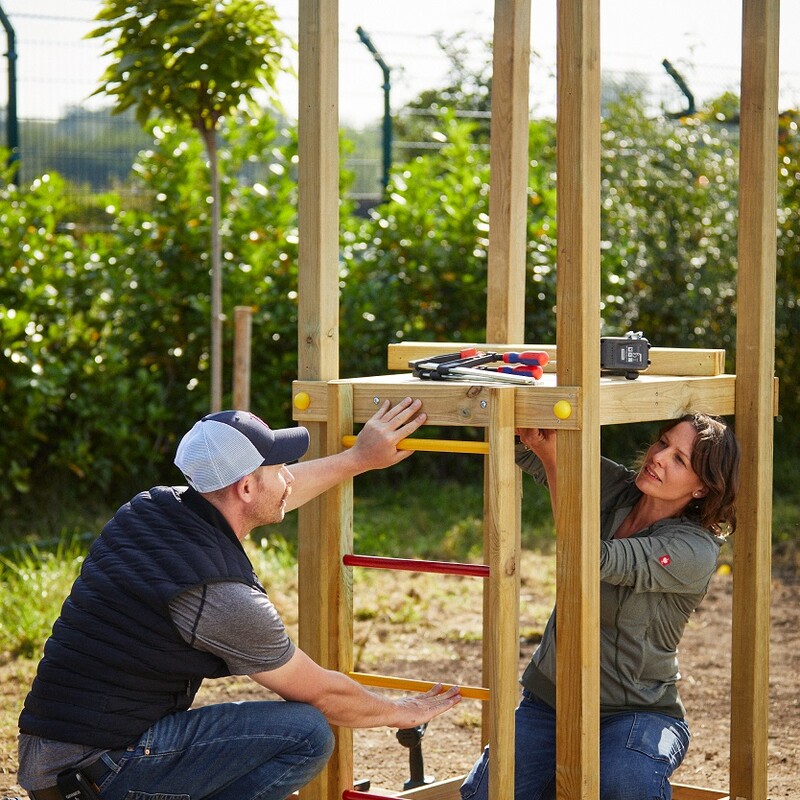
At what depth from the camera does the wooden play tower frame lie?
281 centimetres

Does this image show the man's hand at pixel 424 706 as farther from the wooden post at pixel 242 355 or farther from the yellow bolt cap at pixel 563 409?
the wooden post at pixel 242 355

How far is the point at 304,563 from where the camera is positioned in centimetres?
320

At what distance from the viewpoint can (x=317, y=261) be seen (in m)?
3.16

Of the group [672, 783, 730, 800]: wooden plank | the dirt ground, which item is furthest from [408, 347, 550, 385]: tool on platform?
the dirt ground

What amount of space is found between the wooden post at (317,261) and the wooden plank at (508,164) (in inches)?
30.1

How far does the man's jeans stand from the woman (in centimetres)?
55

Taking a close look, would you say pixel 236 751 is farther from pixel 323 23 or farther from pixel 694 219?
pixel 694 219

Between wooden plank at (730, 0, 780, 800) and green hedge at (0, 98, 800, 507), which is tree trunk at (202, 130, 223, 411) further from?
wooden plank at (730, 0, 780, 800)

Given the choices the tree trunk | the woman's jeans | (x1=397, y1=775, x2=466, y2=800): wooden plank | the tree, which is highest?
the tree

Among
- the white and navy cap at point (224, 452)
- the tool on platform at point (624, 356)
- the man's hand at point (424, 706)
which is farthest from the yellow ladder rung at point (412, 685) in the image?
the tool on platform at point (624, 356)

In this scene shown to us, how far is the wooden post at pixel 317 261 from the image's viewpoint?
3113 mm

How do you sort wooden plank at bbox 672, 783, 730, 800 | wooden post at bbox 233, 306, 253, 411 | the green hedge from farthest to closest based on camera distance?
the green hedge, wooden post at bbox 233, 306, 253, 411, wooden plank at bbox 672, 783, 730, 800

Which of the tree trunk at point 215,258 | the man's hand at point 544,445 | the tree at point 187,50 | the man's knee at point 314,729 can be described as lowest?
the man's knee at point 314,729

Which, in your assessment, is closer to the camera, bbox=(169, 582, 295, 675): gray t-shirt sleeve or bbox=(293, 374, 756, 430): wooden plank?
bbox=(169, 582, 295, 675): gray t-shirt sleeve
